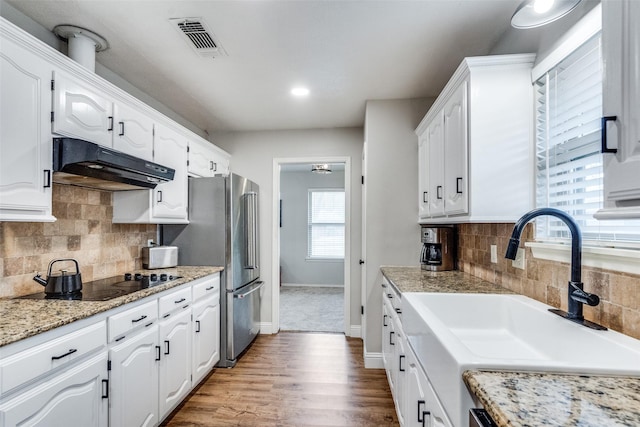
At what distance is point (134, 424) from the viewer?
1.75m

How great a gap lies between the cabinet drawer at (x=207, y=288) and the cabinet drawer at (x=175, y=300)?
0.11m

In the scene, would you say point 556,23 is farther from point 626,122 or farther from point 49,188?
point 49,188

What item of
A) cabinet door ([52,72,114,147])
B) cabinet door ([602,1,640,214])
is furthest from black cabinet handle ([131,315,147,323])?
cabinet door ([602,1,640,214])

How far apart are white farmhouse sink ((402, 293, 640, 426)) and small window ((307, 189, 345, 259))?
508 cm

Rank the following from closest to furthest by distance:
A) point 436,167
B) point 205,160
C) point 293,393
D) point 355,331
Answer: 1. point 436,167
2. point 293,393
3. point 205,160
4. point 355,331

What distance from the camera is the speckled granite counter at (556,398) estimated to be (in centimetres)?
61

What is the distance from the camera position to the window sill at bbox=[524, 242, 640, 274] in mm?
1010

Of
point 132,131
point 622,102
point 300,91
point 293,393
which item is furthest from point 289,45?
point 293,393

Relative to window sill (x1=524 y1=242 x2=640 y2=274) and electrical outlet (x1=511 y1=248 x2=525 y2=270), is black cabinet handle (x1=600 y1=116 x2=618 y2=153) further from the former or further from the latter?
electrical outlet (x1=511 y1=248 x2=525 y2=270)

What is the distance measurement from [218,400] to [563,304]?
7.58 ft

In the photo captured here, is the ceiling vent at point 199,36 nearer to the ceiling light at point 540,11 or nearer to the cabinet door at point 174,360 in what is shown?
the ceiling light at point 540,11

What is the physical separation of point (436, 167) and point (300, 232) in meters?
4.79

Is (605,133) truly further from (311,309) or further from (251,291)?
(311,309)

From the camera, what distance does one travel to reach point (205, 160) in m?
3.31
